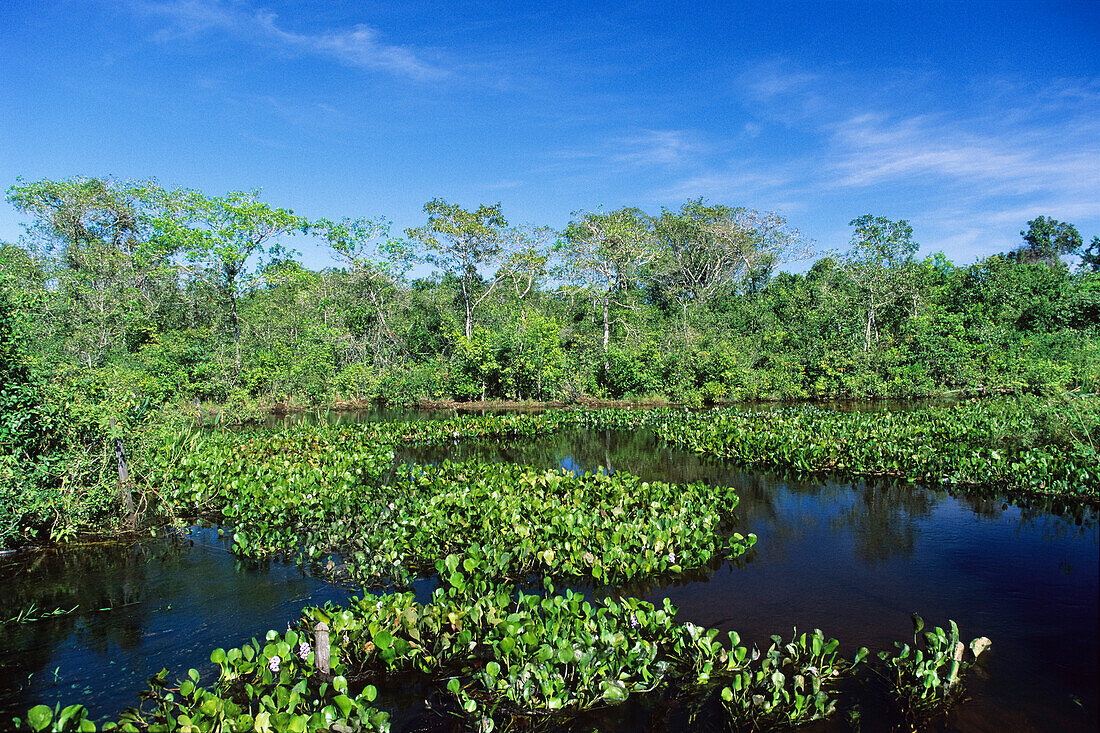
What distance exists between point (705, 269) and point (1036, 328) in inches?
647

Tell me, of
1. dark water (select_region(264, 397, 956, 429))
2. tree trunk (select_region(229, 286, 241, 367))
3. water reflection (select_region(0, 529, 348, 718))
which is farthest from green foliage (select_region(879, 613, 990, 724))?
tree trunk (select_region(229, 286, 241, 367))

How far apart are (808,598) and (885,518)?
10.4 ft

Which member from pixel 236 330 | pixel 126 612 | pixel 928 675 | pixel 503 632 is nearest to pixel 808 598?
pixel 928 675

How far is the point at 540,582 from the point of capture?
6.78 m

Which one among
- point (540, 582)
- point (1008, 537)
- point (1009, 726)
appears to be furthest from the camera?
point (1008, 537)

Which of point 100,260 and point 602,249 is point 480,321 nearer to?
point 602,249

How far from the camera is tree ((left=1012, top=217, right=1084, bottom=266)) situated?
38.8 meters

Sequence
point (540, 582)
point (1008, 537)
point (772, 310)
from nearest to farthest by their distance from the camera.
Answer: point (540, 582) < point (1008, 537) < point (772, 310)

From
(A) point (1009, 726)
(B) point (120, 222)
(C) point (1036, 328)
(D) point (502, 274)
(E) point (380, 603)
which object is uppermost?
(B) point (120, 222)

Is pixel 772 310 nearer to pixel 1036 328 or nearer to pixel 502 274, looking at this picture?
pixel 1036 328

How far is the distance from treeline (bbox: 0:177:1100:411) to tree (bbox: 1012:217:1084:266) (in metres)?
14.3

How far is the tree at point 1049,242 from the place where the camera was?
3884 cm

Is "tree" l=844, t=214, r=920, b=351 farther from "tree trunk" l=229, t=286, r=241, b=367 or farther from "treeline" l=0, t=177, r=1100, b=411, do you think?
"tree trunk" l=229, t=286, r=241, b=367

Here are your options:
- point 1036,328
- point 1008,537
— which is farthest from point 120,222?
point 1036,328
